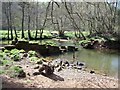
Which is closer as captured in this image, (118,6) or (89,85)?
(89,85)

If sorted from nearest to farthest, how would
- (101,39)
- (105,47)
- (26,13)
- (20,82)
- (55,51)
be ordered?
(20,82)
(55,51)
(105,47)
(101,39)
(26,13)

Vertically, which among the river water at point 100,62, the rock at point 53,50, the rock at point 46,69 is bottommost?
the river water at point 100,62

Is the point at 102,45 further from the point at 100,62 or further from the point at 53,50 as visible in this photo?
the point at 100,62

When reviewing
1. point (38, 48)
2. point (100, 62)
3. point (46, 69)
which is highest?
point (46, 69)

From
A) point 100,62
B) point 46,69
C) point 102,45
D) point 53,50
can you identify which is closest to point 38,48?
point 53,50

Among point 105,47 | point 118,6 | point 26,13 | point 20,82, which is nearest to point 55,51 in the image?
point 105,47

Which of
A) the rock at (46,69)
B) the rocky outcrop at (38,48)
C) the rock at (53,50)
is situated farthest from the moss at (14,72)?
the rock at (53,50)

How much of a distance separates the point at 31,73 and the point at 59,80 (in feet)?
4.23

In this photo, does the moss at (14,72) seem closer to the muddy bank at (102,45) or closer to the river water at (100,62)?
the river water at (100,62)

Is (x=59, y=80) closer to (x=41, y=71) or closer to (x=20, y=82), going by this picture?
(x=41, y=71)

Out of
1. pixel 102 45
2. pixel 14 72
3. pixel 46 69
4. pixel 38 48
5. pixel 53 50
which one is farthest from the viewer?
pixel 102 45

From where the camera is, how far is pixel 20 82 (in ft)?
28.8

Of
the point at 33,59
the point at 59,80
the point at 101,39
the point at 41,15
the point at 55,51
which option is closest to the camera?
the point at 59,80

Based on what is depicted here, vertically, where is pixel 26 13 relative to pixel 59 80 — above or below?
above
